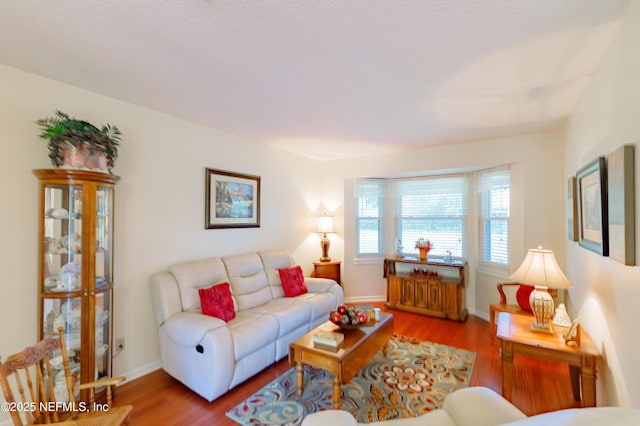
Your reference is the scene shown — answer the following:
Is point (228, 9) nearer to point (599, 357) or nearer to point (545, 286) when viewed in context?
point (545, 286)

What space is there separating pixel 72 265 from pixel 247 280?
160 centimetres

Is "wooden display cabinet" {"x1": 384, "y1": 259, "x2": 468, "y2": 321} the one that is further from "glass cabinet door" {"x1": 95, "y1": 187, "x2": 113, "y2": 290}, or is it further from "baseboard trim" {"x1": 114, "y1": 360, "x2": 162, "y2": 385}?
"glass cabinet door" {"x1": 95, "y1": 187, "x2": 113, "y2": 290}

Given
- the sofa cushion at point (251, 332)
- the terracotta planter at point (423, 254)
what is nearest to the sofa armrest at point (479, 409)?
the sofa cushion at point (251, 332)

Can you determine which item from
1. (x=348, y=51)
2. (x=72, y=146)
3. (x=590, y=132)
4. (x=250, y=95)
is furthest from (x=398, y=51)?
(x=72, y=146)

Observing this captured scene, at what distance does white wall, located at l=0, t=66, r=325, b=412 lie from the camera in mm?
1968

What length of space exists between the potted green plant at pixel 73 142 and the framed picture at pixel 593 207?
3451 mm

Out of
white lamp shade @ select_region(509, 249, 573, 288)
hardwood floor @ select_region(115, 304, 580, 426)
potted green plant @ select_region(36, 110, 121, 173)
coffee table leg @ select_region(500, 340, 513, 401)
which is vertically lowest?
hardwood floor @ select_region(115, 304, 580, 426)

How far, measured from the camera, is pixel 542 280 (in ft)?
6.98

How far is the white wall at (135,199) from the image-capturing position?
1.97 metres

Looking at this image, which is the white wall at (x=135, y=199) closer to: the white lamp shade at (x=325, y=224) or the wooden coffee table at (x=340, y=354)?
the white lamp shade at (x=325, y=224)

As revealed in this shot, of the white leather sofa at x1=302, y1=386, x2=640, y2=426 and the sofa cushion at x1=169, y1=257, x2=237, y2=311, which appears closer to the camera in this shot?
the white leather sofa at x1=302, y1=386, x2=640, y2=426

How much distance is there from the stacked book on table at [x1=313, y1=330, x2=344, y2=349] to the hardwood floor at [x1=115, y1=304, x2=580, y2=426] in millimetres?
726

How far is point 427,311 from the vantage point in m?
4.14

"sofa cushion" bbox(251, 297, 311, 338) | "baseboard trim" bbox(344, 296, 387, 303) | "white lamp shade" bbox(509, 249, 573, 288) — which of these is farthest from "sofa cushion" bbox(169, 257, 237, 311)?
"white lamp shade" bbox(509, 249, 573, 288)
